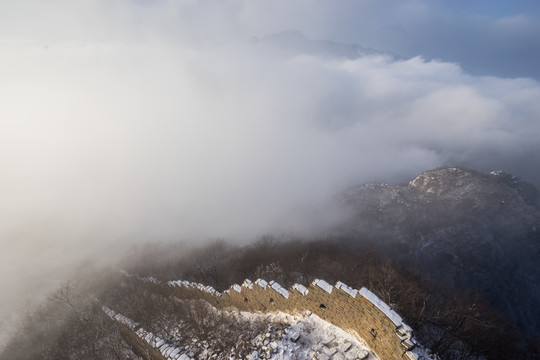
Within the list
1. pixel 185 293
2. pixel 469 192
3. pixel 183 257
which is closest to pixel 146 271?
pixel 183 257

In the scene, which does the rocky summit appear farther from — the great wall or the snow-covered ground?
the snow-covered ground

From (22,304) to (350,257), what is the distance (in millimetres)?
49580

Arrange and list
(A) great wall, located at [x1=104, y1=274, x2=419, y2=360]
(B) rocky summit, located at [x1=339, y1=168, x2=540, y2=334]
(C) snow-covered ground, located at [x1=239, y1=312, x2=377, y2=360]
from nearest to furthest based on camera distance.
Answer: (A) great wall, located at [x1=104, y1=274, x2=419, y2=360]
(C) snow-covered ground, located at [x1=239, y1=312, x2=377, y2=360]
(B) rocky summit, located at [x1=339, y1=168, x2=540, y2=334]

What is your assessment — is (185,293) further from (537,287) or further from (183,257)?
(537,287)

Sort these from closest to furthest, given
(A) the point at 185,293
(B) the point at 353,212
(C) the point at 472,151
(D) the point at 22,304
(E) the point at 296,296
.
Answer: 1. (E) the point at 296,296
2. (A) the point at 185,293
3. (D) the point at 22,304
4. (B) the point at 353,212
5. (C) the point at 472,151

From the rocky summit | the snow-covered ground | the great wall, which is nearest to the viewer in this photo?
the great wall

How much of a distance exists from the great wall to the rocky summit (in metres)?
38.4

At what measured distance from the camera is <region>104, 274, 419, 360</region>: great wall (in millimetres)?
9094

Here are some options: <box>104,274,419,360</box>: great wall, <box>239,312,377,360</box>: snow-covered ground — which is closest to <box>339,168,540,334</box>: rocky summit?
<box>104,274,419,360</box>: great wall

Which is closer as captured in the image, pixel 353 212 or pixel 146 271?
pixel 146 271

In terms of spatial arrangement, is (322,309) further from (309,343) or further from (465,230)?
(465,230)

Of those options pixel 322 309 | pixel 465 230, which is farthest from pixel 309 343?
pixel 465 230

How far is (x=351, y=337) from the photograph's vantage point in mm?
11258

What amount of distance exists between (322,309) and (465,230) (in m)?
56.9
